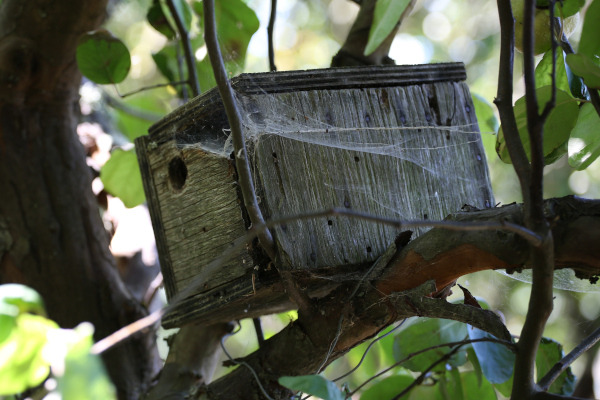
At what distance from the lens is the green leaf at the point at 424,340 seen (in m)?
1.01

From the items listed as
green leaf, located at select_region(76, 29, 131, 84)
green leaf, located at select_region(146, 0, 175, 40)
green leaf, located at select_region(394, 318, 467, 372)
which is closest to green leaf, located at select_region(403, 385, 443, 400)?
green leaf, located at select_region(394, 318, 467, 372)

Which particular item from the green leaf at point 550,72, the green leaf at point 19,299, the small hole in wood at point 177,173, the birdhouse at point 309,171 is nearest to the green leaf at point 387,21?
the birdhouse at point 309,171

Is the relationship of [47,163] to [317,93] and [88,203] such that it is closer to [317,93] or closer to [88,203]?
[88,203]

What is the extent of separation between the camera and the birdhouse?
76 cm

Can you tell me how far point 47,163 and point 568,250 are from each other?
1.16 meters

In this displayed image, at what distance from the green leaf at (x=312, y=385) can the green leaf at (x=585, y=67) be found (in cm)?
43

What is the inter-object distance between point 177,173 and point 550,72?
614mm

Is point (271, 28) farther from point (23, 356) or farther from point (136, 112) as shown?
point (23, 356)

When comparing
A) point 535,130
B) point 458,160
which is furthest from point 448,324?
point 535,130

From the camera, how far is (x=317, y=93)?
2.68 ft

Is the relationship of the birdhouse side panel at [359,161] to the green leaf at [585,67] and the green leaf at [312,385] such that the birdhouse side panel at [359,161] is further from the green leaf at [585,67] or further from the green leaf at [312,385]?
the green leaf at [585,67]

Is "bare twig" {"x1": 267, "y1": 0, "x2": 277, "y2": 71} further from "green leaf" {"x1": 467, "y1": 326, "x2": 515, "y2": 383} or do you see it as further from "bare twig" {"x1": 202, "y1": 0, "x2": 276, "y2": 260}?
"green leaf" {"x1": 467, "y1": 326, "x2": 515, "y2": 383}

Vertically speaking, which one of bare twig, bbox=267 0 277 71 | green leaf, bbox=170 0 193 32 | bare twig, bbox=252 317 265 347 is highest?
green leaf, bbox=170 0 193 32

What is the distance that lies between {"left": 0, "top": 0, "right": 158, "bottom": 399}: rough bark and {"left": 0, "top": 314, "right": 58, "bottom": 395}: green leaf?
85 cm
